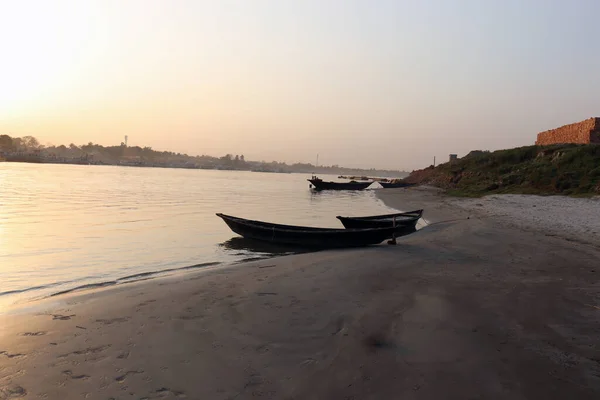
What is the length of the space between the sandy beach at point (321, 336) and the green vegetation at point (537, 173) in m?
25.7

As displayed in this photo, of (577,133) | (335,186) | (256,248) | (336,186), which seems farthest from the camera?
(335,186)

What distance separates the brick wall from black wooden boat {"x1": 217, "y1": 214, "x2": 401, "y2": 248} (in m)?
45.6

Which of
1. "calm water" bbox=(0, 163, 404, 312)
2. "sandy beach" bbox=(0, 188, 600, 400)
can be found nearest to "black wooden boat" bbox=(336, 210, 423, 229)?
A: "calm water" bbox=(0, 163, 404, 312)

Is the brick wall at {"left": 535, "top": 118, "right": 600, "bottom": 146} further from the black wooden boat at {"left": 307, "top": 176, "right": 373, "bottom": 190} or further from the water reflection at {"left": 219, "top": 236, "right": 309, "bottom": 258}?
the water reflection at {"left": 219, "top": 236, "right": 309, "bottom": 258}

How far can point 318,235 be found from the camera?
14.8 m

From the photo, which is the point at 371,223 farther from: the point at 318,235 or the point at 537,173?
the point at 537,173

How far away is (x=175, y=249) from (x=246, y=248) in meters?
2.67

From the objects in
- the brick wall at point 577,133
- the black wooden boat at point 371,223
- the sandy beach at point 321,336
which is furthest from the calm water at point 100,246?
the brick wall at point 577,133

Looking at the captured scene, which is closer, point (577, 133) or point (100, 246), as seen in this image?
point (100, 246)

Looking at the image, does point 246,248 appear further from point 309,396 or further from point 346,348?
point 309,396

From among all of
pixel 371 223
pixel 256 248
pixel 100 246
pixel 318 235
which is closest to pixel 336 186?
pixel 371 223

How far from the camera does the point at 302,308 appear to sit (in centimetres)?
684

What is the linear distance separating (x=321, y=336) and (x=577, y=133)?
5801 cm

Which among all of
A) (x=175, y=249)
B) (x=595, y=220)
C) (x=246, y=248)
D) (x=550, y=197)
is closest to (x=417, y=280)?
(x=246, y=248)
